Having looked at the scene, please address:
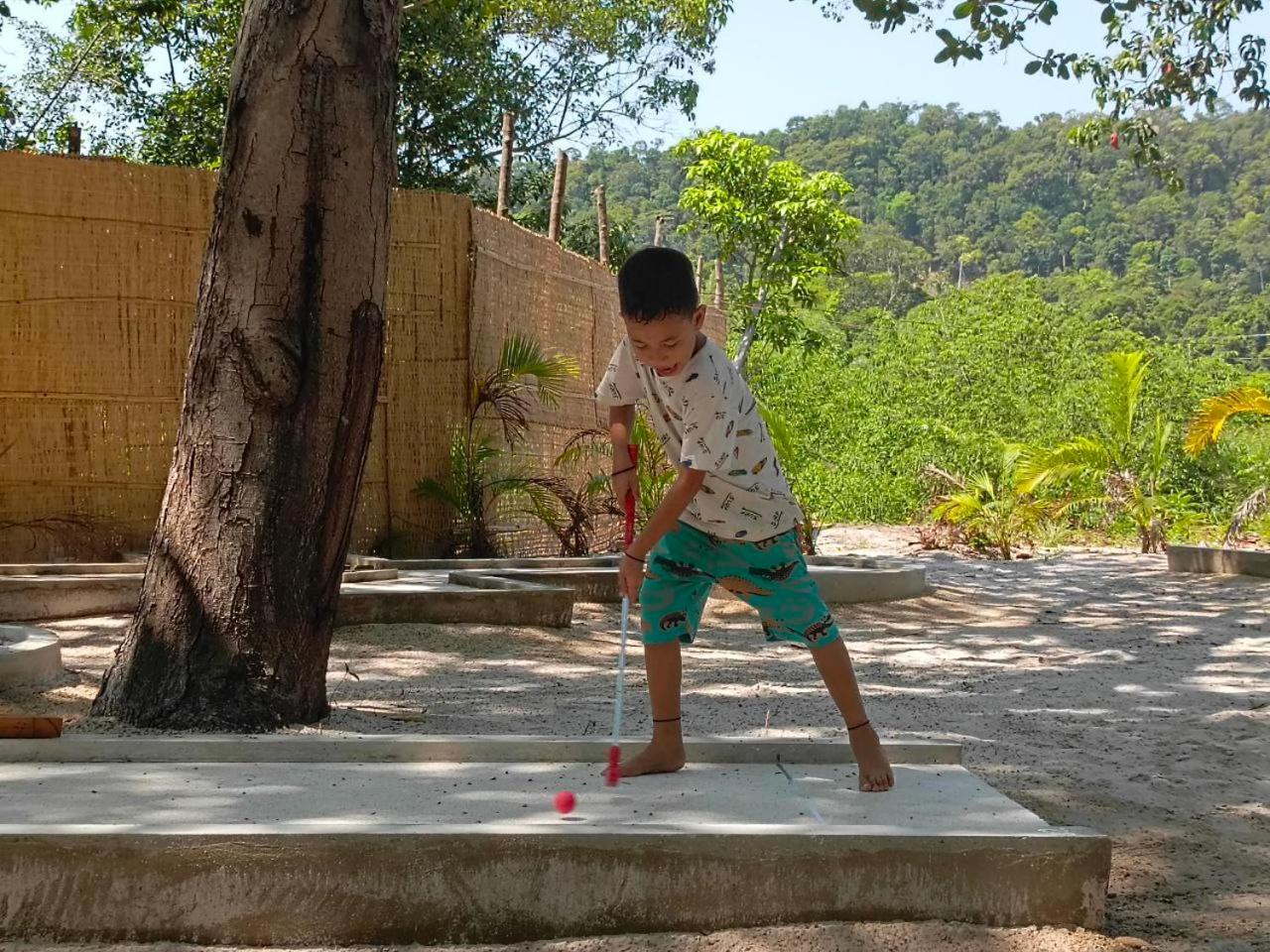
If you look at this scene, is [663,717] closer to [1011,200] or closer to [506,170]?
[506,170]

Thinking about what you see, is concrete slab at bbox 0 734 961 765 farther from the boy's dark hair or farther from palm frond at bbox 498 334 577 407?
palm frond at bbox 498 334 577 407

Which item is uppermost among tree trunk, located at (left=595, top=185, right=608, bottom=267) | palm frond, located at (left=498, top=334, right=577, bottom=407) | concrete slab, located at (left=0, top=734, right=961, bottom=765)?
tree trunk, located at (left=595, top=185, right=608, bottom=267)

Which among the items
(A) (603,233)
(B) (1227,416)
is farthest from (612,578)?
(B) (1227,416)

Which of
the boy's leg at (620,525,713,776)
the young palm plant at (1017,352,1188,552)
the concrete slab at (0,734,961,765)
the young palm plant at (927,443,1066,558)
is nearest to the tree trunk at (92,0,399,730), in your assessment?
the concrete slab at (0,734,961,765)

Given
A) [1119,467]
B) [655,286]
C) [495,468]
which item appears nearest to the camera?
[655,286]

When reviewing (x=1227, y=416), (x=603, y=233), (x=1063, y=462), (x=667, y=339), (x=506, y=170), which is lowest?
(x=1063, y=462)

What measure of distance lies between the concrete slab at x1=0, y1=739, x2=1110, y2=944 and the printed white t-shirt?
86 centimetres

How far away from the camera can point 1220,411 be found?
13.0 m

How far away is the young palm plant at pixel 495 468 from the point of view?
10.3 m

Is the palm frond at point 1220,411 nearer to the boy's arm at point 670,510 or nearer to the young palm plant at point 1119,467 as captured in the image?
the young palm plant at point 1119,467

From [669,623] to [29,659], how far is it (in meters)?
2.84

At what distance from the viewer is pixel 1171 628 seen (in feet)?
28.6

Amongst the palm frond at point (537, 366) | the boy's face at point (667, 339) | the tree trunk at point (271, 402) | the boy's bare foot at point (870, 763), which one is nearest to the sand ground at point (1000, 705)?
the tree trunk at point (271, 402)

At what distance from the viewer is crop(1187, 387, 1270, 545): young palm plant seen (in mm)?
12672
